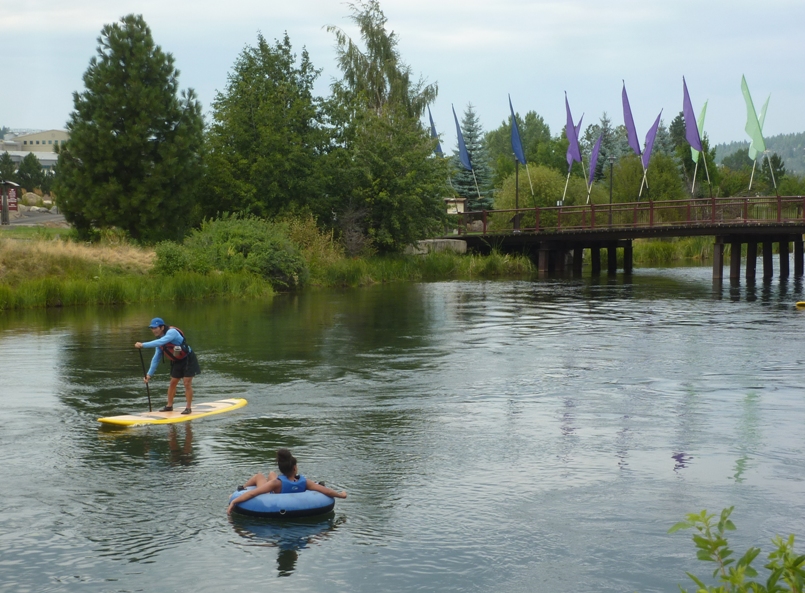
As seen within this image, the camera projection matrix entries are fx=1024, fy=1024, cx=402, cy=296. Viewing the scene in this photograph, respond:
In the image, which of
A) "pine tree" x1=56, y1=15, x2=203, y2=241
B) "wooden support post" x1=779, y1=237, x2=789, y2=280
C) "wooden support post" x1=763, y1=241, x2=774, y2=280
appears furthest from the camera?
"wooden support post" x1=763, y1=241, x2=774, y2=280

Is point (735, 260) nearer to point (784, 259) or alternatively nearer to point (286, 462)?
point (784, 259)

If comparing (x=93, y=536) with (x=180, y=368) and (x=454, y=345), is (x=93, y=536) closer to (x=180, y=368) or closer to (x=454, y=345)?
(x=180, y=368)

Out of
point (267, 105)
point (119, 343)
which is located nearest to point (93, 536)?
point (119, 343)

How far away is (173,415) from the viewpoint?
1462cm

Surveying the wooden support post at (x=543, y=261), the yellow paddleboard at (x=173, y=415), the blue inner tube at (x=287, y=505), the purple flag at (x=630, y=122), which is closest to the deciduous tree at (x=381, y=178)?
Result: the wooden support post at (x=543, y=261)

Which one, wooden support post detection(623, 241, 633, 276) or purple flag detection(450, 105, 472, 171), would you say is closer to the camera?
wooden support post detection(623, 241, 633, 276)

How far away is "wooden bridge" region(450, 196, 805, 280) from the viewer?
1772 inches

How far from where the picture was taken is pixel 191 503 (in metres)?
10.6

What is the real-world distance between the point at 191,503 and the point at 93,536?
→ 1.23 meters

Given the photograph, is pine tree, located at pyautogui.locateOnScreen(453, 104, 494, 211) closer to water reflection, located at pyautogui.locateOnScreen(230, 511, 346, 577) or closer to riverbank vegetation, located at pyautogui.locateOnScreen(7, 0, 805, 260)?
riverbank vegetation, located at pyautogui.locateOnScreen(7, 0, 805, 260)

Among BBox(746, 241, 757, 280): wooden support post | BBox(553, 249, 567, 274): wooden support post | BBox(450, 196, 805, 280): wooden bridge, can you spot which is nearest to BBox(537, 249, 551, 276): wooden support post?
BBox(450, 196, 805, 280): wooden bridge

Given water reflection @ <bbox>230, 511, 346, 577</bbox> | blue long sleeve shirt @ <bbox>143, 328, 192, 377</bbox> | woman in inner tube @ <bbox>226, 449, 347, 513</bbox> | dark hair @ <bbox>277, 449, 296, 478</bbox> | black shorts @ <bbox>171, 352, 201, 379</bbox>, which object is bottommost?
water reflection @ <bbox>230, 511, 346, 577</bbox>

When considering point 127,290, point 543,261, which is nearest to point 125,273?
point 127,290

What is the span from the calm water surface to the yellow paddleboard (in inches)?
6.4
